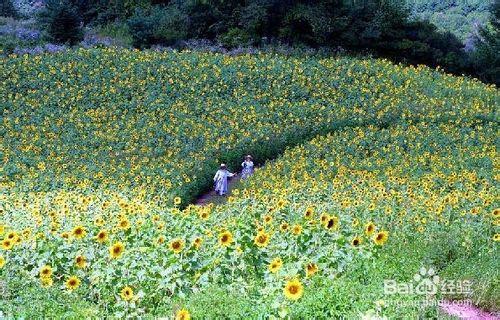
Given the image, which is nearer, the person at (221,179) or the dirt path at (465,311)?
the dirt path at (465,311)

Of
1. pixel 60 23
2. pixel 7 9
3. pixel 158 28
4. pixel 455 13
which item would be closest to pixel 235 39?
pixel 158 28

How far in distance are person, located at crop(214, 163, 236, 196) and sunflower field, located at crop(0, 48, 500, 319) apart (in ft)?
1.32

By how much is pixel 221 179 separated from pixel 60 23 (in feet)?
49.6

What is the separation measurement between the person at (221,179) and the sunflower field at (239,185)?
0.40m

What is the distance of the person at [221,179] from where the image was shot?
14688 mm

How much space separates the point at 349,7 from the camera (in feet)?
91.0

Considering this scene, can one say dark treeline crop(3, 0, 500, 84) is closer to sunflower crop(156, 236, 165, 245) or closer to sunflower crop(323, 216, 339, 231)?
sunflower crop(323, 216, 339, 231)

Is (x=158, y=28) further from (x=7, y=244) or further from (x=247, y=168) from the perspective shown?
(x=7, y=244)

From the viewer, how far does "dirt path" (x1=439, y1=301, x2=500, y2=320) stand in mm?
4227

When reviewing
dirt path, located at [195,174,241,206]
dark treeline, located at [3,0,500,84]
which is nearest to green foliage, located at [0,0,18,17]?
dark treeline, located at [3,0,500,84]

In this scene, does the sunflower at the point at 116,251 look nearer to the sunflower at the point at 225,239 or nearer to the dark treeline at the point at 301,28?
the sunflower at the point at 225,239

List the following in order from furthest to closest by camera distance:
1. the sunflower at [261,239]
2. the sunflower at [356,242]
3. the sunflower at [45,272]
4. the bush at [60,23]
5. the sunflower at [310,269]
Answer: the bush at [60,23] < the sunflower at [356,242] < the sunflower at [261,239] < the sunflower at [45,272] < the sunflower at [310,269]

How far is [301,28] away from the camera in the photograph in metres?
27.4

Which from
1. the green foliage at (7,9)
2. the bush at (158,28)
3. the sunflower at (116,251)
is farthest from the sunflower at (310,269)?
the green foliage at (7,9)
